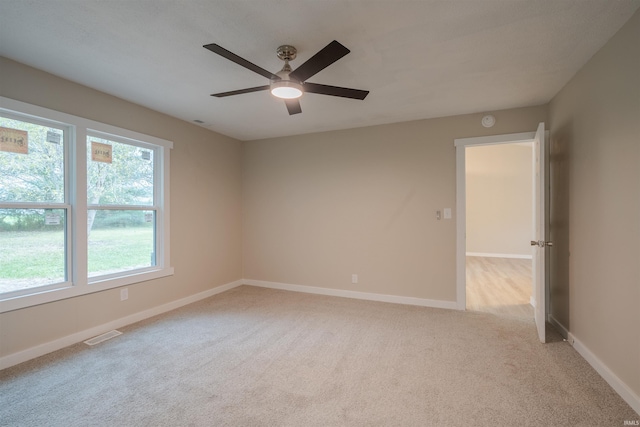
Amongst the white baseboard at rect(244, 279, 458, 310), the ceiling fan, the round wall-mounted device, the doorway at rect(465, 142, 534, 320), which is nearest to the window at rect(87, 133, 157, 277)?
the white baseboard at rect(244, 279, 458, 310)

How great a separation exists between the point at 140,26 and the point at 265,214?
3178 mm

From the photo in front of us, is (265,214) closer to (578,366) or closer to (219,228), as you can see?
(219,228)

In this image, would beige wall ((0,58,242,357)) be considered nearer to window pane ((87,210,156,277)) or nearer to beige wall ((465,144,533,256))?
window pane ((87,210,156,277))

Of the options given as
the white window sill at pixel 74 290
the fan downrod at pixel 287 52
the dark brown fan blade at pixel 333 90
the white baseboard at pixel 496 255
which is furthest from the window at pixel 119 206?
the white baseboard at pixel 496 255

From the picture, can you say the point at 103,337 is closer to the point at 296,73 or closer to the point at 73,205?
the point at 73,205

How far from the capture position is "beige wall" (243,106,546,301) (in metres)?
3.71

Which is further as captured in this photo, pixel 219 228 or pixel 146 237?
pixel 219 228

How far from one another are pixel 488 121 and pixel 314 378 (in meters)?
3.38

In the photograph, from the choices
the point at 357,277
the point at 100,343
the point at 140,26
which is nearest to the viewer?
the point at 140,26

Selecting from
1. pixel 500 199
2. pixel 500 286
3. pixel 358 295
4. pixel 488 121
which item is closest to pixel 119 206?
pixel 358 295

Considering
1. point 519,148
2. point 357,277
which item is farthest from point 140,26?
point 519,148

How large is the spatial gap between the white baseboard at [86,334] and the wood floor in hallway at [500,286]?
3698 millimetres

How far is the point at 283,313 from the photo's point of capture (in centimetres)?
351

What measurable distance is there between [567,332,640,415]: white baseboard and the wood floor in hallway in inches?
33.0
